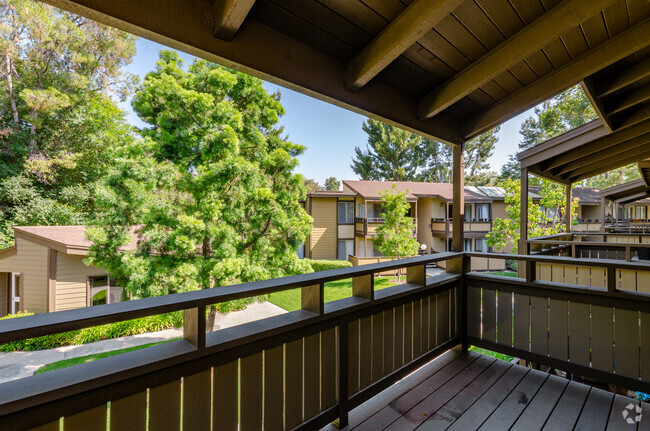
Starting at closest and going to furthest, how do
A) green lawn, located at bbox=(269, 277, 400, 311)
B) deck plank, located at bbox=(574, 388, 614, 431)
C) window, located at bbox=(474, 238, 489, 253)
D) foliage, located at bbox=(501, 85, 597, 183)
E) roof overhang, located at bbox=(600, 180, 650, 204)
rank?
deck plank, located at bbox=(574, 388, 614, 431) → green lawn, located at bbox=(269, 277, 400, 311) → roof overhang, located at bbox=(600, 180, 650, 204) → window, located at bbox=(474, 238, 489, 253) → foliage, located at bbox=(501, 85, 597, 183)

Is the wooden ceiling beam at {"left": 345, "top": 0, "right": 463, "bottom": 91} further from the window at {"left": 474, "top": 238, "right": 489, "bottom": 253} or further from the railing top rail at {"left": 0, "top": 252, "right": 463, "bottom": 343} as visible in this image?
the window at {"left": 474, "top": 238, "right": 489, "bottom": 253}

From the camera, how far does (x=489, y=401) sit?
7.41 ft

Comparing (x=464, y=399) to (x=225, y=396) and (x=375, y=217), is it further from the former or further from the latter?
(x=375, y=217)

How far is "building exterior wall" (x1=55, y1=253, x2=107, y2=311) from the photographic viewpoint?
24.5ft

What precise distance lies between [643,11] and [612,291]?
6.60 feet

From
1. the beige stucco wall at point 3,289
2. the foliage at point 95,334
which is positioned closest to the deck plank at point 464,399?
the foliage at point 95,334

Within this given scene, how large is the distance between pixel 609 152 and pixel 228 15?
7.30 meters

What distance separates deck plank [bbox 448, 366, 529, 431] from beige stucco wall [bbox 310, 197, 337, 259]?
45.4 ft

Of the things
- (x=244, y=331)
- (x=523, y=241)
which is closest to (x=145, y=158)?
(x=244, y=331)

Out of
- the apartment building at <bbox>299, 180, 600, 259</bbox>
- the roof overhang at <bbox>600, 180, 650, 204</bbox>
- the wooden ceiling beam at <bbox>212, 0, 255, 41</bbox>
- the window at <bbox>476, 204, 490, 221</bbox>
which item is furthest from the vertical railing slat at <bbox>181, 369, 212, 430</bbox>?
the window at <bbox>476, 204, 490, 221</bbox>

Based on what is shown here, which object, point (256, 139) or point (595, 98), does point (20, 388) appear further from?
point (256, 139)

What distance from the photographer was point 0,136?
11.3 meters

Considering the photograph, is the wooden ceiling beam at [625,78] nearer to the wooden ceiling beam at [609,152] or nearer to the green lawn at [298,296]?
the wooden ceiling beam at [609,152]

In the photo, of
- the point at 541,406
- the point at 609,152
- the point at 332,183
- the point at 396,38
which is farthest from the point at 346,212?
the point at 332,183
